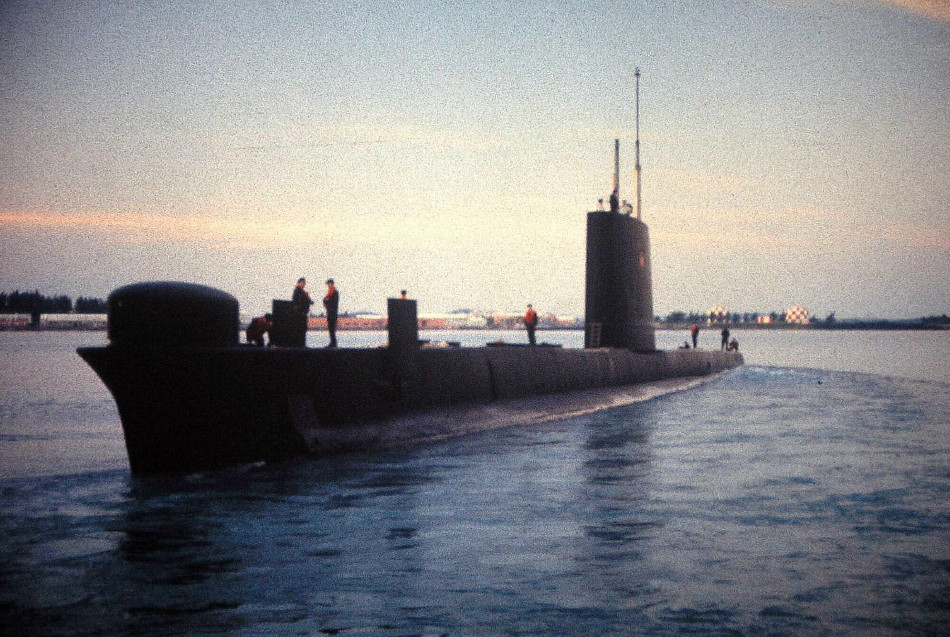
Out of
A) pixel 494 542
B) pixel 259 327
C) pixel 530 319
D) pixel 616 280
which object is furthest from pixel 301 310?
pixel 530 319

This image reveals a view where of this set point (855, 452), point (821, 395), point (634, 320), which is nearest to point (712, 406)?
point (634, 320)

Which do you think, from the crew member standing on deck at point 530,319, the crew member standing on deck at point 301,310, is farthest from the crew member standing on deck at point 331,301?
the crew member standing on deck at point 530,319

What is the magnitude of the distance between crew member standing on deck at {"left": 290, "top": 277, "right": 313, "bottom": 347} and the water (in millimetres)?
2791

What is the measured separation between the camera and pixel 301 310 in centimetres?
1595

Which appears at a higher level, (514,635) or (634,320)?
(634,320)

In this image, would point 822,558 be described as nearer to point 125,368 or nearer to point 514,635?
point 514,635

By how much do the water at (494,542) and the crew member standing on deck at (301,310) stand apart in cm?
279

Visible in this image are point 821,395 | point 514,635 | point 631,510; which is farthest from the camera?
point 821,395

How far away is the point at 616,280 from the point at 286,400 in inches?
575

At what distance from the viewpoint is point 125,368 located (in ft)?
35.9

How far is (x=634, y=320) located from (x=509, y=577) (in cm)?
2046

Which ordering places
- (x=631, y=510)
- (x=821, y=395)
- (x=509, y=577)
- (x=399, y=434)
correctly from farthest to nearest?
(x=821, y=395)
(x=399, y=434)
(x=631, y=510)
(x=509, y=577)

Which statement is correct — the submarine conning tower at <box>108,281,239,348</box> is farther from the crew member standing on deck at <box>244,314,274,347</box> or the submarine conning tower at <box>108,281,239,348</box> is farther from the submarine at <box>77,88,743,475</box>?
the crew member standing on deck at <box>244,314,274,347</box>

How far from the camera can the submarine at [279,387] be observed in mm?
11031
